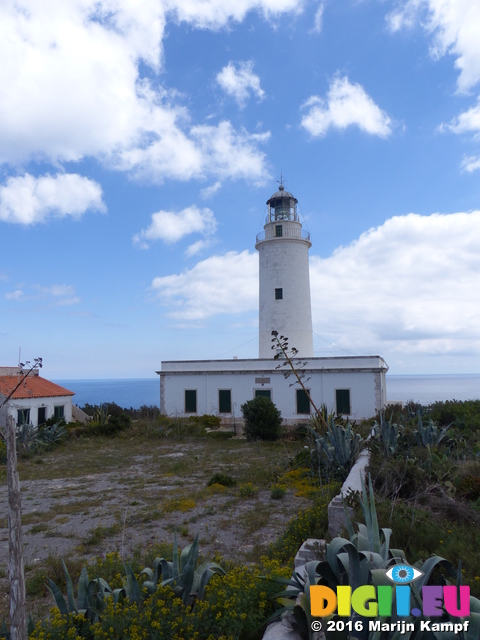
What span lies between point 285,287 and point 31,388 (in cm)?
1253

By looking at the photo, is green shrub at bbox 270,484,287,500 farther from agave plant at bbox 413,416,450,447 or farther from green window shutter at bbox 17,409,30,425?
green window shutter at bbox 17,409,30,425

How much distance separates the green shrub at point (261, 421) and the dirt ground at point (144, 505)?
2.29 m

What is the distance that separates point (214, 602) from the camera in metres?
3.39

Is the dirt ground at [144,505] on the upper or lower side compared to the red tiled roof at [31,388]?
lower

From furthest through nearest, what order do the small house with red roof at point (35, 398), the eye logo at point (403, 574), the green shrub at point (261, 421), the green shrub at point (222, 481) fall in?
the small house with red roof at point (35, 398) < the green shrub at point (261, 421) < the green shrub at point (222, 481) < the eye logo at point (403, 574)

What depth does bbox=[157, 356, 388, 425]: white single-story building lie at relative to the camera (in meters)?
18.9

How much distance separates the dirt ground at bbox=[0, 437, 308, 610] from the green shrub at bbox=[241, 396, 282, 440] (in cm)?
229

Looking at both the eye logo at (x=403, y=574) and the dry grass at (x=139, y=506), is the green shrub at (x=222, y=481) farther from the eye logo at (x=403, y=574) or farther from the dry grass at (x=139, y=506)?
the eye logo at (x=403, y=574)

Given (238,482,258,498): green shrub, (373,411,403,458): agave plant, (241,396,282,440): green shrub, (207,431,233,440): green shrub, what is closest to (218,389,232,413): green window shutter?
(207,431,233,440): green shrub

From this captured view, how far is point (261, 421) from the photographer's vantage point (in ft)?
54.9

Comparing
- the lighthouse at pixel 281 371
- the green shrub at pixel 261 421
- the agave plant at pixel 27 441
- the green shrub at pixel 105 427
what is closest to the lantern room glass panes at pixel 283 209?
the lighthouse at pixel 281 371

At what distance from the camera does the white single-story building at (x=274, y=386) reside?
18.9 meters

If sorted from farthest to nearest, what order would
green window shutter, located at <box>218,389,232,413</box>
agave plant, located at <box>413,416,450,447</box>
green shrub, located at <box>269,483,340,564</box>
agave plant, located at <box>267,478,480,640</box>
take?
green window shutter, located at <box>218,389,232,413</box>, agave plant, located at <box>413,416,450,447</box>, green shrub, located at <box>269,483,340,564</box>, agave plant, located at <box>267,478,480,640</box>

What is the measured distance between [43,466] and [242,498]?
734cm
